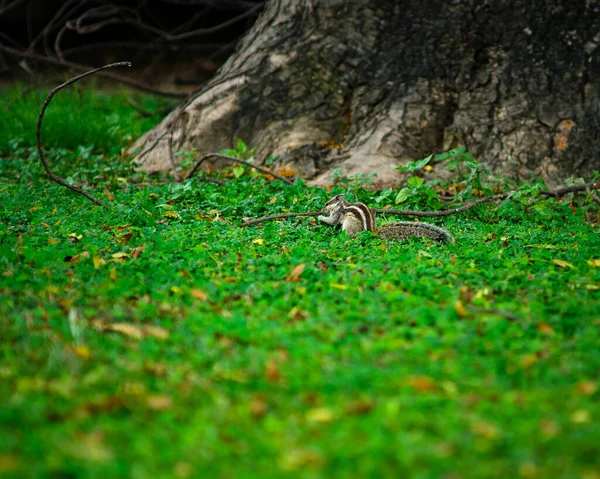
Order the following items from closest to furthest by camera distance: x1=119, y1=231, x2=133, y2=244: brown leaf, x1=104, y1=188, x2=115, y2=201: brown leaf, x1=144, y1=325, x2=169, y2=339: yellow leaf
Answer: x1=144, y1=325, x2=169, y2=339: yellow leaf → x1=119, y1=231, x2=133, y2=244: brown leaf → x1=104, y1=188, x2=115, y2=201: brown leaf

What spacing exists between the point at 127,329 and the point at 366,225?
100 inches

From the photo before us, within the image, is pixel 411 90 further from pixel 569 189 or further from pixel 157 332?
pixel 157 332

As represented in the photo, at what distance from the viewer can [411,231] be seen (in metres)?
5.04

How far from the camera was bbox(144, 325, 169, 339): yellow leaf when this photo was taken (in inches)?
120

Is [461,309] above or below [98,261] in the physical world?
above

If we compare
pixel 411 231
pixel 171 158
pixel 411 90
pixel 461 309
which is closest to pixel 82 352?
pixel 461 309

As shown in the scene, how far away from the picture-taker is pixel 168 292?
3.69 meters

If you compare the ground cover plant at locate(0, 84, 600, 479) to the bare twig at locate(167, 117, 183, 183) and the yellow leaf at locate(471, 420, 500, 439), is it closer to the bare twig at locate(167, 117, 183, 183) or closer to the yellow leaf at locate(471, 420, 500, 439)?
the yellow leaf at locate(471, 420, 500, 439)

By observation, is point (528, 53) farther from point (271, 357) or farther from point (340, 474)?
point (340, 474)

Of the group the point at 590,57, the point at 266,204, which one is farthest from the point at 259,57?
the point at 590,57

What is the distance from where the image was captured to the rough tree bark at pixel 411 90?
6645mm

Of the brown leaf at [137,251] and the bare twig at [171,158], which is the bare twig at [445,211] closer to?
the brown leaf at [137,251]

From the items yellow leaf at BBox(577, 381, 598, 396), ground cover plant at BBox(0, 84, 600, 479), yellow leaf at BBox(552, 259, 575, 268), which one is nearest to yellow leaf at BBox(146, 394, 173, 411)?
ground cover plant at BBox(0, 84, 600, 479)

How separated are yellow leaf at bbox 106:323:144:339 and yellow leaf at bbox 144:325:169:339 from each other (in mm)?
32
